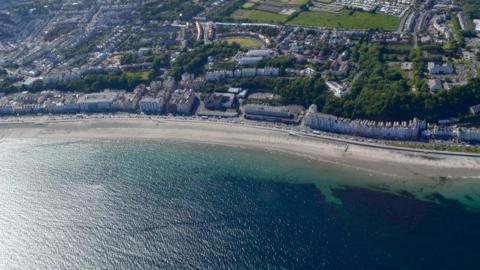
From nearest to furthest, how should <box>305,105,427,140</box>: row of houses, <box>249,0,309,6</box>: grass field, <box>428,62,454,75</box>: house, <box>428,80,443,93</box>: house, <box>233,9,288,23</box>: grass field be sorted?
<box>305,105,427,140</box>: row of houses → <box>428,80,443,93</box>: house → <box>428,62,454,75</box>: house → <box>233,9,288,23</box>: grass field → <box>249,0,309,6</box>: grass field

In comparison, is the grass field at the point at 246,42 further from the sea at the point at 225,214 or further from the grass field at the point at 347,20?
the sea at the point at 225,214

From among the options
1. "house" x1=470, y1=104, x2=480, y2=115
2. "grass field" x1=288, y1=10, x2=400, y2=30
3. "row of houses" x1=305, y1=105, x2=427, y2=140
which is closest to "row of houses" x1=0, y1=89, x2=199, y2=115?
"row of houses" x1=305, y1=105, x2=427, y2=140

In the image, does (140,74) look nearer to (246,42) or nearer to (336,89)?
(246,42)

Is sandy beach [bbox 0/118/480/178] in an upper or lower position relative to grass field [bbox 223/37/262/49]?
lower

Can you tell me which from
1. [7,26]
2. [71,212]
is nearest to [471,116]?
[71,212]

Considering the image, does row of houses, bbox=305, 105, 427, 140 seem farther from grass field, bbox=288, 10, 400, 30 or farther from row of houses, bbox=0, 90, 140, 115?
grass field, bbox=288, 10, 400, 30

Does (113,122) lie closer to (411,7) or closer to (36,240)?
(36,240)

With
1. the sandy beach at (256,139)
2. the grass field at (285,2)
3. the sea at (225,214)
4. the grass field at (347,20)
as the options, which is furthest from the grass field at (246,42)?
the sea at (225,214)
